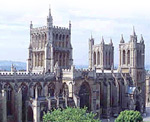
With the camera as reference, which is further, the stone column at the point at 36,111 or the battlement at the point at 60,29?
the battlement at the point at 60,29

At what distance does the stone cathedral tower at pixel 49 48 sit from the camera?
8288cm

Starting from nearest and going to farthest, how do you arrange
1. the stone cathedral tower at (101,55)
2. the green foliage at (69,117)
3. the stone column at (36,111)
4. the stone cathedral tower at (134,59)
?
the green foliage at (69,117) < the stone column at (36,111) < the stone cathedral tower at (134,59) < the stone cathedral tower at (101,55)

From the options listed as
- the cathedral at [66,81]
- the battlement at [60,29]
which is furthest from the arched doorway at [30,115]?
the battlement at [60,29]

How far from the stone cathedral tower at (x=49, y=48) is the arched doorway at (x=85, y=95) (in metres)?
10.7

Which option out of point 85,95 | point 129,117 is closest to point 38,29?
point 85,95

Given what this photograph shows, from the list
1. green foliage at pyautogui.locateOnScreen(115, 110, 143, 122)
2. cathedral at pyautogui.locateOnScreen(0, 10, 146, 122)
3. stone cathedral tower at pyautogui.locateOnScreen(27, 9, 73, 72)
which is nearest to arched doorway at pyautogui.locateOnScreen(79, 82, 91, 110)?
cathedral at pyautogui.locateOnScreen(0, 10, 146, 122)

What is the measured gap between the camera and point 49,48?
82.9m

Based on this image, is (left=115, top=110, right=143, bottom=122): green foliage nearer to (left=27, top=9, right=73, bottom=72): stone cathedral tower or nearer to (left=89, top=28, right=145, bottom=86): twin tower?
(left=89, top=28, right=145, bottom=86): twin tower

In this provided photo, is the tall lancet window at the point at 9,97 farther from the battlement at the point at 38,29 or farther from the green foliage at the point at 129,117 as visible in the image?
the green foliage at the point at 129,117

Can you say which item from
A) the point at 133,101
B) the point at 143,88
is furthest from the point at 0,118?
the point at 143,88

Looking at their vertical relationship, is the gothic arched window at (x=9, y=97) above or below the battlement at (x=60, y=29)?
below

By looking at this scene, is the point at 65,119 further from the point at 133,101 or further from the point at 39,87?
the point at 133,101

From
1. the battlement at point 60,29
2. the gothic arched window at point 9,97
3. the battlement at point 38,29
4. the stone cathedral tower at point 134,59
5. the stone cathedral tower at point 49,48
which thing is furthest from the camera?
the stone cathedral tower at point 134,59

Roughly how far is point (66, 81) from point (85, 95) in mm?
7676
